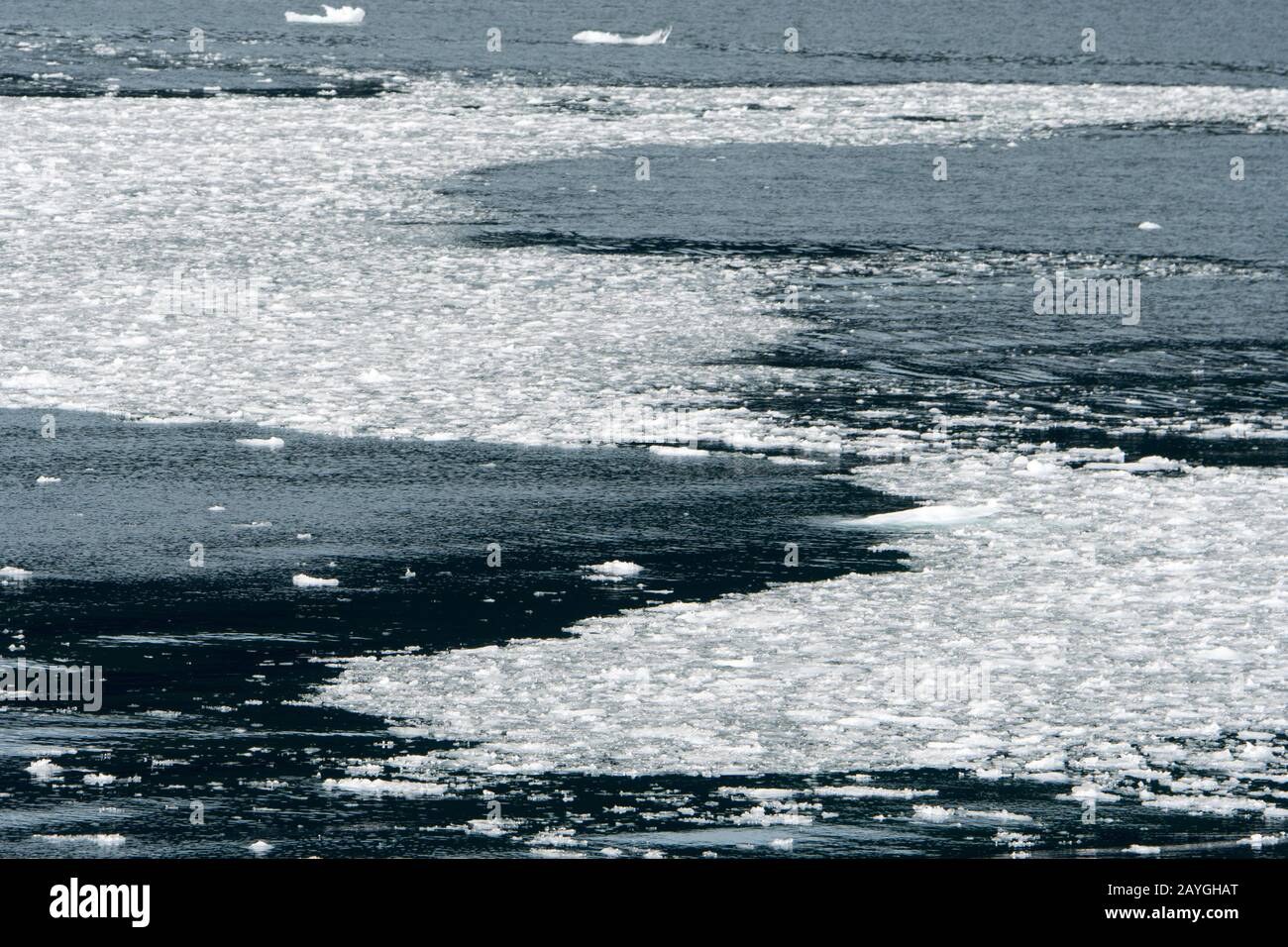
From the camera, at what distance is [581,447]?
8445 mm

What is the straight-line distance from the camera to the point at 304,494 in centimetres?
775

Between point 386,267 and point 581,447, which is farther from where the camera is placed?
point 386,267

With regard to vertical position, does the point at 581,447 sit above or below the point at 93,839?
above

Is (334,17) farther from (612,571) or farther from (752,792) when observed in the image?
(752,792)

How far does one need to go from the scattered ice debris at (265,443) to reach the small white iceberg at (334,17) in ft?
49.1

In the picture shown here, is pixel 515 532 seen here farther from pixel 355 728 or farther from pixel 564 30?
pixel 564 30

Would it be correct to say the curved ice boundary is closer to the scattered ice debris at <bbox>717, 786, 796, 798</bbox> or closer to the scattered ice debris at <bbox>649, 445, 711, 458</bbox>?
the scattered ice debris at <bbox>717, 786, 796, 798</bbox>

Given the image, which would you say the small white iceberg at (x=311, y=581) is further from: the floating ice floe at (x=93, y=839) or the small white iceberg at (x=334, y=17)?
the small white iceberg at (x=334, y=17)

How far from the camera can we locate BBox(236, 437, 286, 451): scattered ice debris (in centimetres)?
838

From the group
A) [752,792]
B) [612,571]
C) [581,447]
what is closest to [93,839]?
[752,792]

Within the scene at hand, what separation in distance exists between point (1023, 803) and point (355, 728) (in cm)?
181

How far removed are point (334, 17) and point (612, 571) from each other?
1700cm
